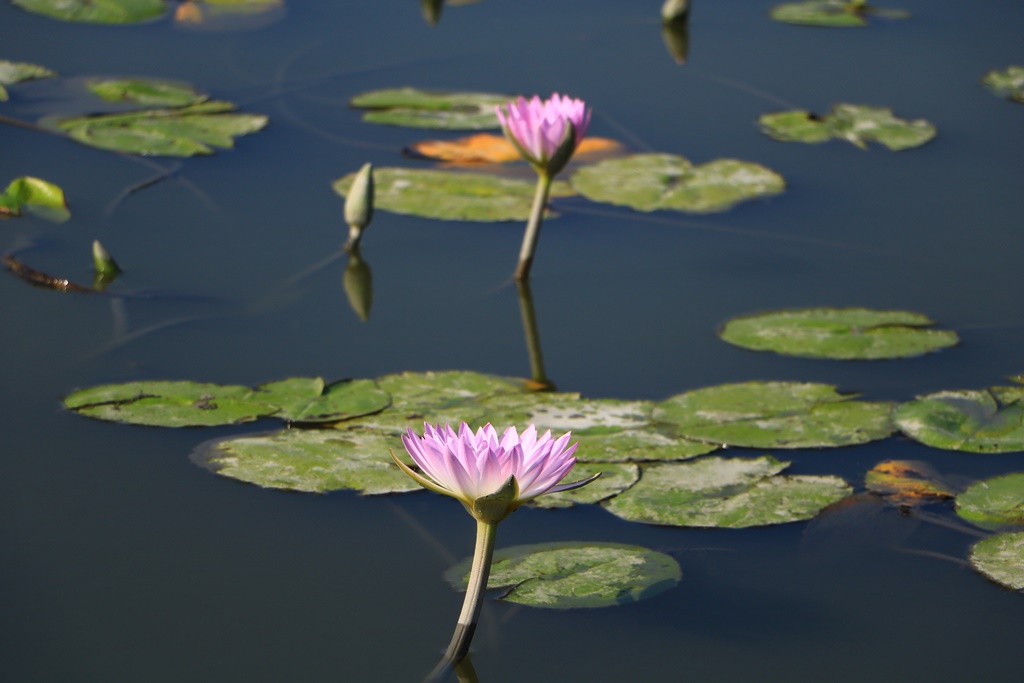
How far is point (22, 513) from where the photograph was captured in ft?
7.68

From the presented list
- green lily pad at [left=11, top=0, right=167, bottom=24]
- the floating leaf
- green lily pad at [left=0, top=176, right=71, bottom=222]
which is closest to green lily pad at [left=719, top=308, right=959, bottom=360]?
the floating leaf

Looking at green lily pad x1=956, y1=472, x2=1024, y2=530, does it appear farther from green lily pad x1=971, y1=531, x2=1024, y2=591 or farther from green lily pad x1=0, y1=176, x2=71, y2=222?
green lily pad x1=0, y1=176, x2=71, y2=222

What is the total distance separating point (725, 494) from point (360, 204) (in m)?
1.66

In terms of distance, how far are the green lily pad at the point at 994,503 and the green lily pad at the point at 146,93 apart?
3401mm

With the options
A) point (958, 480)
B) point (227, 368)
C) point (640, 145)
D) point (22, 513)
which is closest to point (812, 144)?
point (640, 145)

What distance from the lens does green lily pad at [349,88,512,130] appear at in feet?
15.3

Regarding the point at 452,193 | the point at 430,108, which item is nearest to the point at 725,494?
the point at 452,193

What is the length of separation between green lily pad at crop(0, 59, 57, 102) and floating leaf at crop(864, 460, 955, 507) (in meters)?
3.80

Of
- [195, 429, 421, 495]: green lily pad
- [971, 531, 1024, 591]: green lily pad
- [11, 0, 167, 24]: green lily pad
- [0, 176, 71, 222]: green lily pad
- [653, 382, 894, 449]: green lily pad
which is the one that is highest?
[11, 0, 167, 24]: green lily pad

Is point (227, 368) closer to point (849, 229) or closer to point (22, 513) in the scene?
point (22, 513)

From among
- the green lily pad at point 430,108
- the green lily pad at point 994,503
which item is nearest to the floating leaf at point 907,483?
the green lily pad at point 994,503

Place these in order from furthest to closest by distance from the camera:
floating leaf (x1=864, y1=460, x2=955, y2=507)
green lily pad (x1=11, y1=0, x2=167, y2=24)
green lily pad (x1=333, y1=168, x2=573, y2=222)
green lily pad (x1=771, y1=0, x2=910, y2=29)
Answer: green lily pad (x1=771, y1=0, x2=910, y2=29) < green lily pad (x1=11, y1=0, x2=167, y2=24) < green lily pad (x1=333, y1=168, x2=573, y2=222) < floating leaf (x1=864, y1=460, x2=955, y2=507)

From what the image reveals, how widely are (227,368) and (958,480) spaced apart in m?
1.81

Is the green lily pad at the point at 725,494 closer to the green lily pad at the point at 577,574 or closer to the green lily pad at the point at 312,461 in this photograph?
the green lily pad at the point at 577,574
